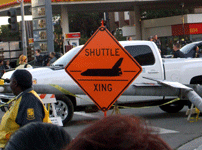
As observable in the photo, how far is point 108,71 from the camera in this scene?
7312 mm

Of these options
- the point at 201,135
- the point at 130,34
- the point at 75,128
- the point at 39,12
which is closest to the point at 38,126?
the point at 201,135

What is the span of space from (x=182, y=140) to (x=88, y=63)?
2.71m

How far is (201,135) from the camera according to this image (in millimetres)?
9133

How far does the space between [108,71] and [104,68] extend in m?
0.11

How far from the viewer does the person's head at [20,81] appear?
4.44m

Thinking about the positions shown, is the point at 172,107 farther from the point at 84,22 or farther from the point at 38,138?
the point at 84,22

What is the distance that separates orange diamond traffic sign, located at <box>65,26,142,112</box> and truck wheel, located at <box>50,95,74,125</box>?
10.9 ft

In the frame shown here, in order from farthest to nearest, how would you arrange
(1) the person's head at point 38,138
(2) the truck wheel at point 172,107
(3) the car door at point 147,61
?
1. (2) the truck wheel at point 172,107
2. (3) the car door at point 147,61
3. (1) the person's head at point 38,138

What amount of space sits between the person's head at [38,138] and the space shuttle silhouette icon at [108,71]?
564cm

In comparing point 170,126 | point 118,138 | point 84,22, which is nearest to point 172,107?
point 170,126

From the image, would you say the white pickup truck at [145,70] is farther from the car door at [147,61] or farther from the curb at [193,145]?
the curb at [193,145]

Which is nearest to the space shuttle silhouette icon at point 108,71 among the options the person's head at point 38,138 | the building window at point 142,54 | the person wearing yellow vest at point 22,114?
the person wearing yellow vest at point 22,114

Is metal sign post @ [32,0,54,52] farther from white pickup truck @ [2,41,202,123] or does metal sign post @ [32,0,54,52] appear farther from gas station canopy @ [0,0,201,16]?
gas station canopy @ [0,0,201,16]

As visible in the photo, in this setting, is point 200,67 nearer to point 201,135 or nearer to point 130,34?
point 201,135
